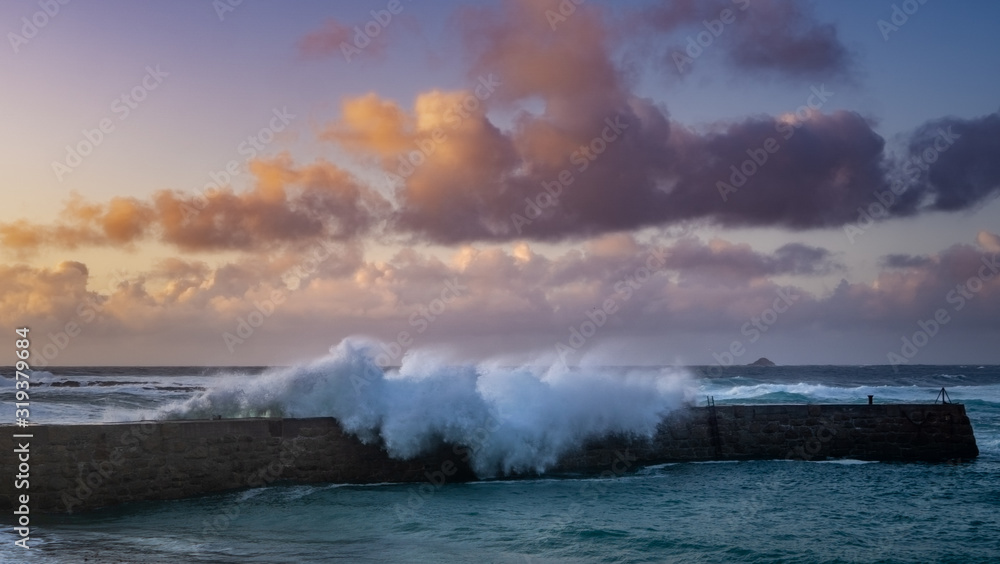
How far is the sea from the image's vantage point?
402 inches

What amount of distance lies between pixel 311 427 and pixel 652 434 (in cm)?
727

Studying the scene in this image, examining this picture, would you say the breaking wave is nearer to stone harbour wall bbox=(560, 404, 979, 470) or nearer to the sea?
the sea

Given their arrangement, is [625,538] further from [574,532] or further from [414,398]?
[414,398]

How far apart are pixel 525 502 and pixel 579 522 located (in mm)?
1823

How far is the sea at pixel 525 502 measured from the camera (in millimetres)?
10203

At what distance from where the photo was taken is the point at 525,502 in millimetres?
13578

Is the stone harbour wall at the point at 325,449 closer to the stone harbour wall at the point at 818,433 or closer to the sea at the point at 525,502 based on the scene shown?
the stone harbour wall at the point at 818,433

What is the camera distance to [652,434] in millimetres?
17016

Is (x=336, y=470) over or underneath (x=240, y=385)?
underneath

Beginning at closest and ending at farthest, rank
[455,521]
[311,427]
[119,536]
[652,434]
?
[119,536] → [455,521] → [311,427] → [652,434]

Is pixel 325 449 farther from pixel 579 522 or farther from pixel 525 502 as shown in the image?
pixel 579 522

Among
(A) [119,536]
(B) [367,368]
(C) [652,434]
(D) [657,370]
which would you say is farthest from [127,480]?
(D) [657,370]

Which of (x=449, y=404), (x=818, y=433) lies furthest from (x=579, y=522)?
(x=818, y=433)

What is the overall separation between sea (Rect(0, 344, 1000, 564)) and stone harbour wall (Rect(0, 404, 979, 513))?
1.05 ft
